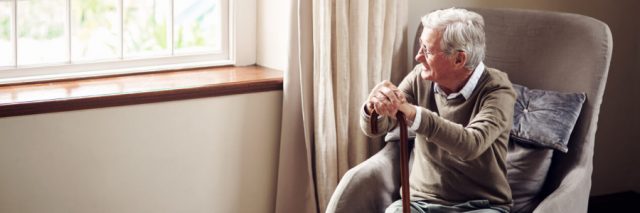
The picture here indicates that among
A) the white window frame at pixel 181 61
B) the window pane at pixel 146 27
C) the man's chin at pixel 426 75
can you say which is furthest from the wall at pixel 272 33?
the man's chin at pixel 426 75

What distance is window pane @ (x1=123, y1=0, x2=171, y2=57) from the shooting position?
3.24 meters

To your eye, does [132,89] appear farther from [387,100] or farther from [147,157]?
[387,100]

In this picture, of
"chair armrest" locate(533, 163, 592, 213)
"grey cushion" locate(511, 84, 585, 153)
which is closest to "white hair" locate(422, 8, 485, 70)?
"grey cushion" locate(511, 84, 585, 153)

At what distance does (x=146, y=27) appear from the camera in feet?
10.8

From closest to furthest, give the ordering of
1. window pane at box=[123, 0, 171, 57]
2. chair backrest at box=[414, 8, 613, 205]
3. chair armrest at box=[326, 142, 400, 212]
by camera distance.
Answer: chair armrest at box=[326, 142, 400, 212]
chair backrest at box=[414, 8, 613, 205]
window pane at box=[123, 0, 171, 57]

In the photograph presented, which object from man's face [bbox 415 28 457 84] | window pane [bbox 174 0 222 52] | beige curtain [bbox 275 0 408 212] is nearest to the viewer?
man's face [bbox 415 28 457 84]

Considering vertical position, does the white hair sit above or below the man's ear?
above

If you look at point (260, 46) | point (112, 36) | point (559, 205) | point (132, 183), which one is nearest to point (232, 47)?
point (260, 46)

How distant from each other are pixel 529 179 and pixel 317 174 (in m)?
0.74

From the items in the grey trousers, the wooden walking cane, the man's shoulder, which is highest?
the man's shoulder

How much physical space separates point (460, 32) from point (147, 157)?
1088mm

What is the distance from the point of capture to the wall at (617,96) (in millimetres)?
3777

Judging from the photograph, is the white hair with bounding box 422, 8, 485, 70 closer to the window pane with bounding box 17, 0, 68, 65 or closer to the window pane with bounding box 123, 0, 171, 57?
the window pane with bounding box 123, 0, 171, 57

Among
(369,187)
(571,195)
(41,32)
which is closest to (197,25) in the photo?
(41,32)
